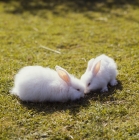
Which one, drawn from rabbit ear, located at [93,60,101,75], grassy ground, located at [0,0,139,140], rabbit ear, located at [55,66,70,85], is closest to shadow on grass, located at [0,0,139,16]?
grassy ground, located at [0,0,139,140]

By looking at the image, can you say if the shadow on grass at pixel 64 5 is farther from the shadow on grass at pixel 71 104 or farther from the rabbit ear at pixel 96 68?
the shadow on grass at pixel 71 104

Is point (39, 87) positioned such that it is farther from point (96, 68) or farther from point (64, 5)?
point (64, 5)

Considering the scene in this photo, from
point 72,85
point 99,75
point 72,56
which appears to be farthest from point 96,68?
point 72,56

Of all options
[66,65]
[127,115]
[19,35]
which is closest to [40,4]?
[19,35]

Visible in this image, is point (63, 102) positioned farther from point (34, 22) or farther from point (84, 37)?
point (34, 22)

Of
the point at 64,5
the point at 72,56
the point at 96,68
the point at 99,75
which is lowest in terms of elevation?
the point at 72,56

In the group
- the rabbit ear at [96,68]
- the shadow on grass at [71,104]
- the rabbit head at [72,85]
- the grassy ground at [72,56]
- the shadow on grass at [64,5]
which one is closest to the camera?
the grassy ground at [72,56]

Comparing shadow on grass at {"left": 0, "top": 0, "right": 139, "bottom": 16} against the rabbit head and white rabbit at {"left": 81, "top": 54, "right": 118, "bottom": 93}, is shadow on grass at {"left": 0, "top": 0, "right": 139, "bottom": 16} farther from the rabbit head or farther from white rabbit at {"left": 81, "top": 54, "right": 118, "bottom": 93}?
the rabbit head

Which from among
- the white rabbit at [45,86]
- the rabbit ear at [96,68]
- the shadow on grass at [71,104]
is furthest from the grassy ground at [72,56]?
the rabbit ear at [96,68]
